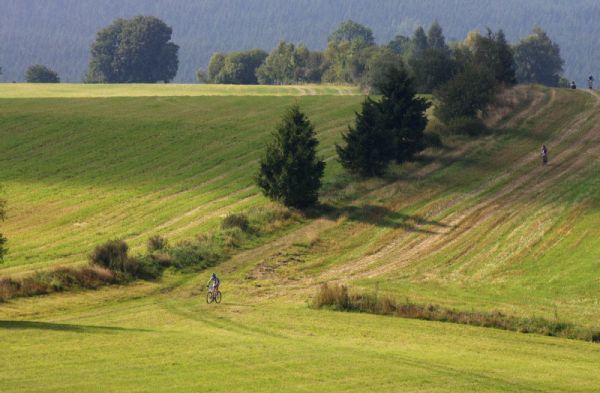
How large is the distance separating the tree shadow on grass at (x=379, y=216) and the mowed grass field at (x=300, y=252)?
204 mm

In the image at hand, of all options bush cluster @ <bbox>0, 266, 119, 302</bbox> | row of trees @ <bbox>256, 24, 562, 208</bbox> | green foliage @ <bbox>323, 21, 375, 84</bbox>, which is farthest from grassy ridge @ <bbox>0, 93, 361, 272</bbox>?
green foliage @ <bbox>323, 21, 375, 84</bbox>

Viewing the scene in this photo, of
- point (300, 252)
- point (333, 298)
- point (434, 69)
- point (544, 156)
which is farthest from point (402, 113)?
point (333, 298)

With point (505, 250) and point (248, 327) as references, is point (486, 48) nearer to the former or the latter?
point (505, 250)

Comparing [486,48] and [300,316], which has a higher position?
[486,48]

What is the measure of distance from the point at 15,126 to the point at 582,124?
56.4m

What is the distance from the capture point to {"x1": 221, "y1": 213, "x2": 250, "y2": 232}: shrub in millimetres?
64312

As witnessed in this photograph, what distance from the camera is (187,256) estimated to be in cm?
5838

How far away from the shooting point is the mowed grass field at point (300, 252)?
33438 mm

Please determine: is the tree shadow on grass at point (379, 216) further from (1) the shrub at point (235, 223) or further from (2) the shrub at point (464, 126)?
(2) the shrub at point (464, 126)

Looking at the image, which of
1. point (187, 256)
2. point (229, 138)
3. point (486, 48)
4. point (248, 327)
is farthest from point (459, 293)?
point (486, 48)

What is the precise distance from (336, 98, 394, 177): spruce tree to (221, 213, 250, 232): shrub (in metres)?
14.1

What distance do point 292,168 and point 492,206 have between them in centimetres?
1378

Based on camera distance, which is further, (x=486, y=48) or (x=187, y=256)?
(x=486, y=48)

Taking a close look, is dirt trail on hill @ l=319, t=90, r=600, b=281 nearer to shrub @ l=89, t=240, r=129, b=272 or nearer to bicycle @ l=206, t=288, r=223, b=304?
bicycle @ l=206, t=288, r=223, b=304
